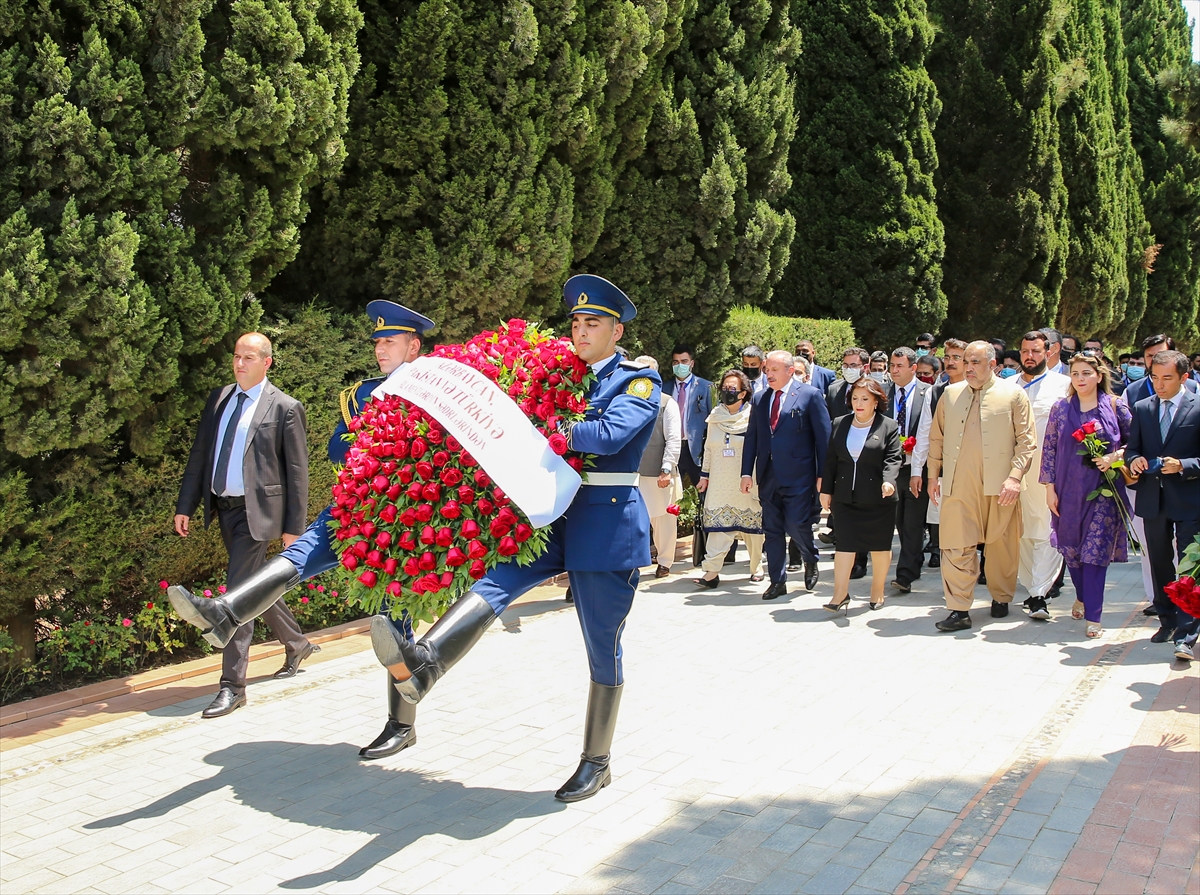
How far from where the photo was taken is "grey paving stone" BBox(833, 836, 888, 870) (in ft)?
13.8

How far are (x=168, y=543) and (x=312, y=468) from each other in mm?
1361

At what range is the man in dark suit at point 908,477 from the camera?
9758 mm

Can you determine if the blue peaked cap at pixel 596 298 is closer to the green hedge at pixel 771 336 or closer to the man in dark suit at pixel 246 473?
the man in dark suit at pixel 246 473

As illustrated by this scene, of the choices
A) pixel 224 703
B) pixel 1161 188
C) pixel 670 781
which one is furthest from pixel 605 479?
pixel 1161 188

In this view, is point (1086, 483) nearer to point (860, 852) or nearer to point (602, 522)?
point (860, 852)

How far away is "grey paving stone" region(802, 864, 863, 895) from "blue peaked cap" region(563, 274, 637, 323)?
2.42m

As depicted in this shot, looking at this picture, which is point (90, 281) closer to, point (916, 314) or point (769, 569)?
point (769, 569)

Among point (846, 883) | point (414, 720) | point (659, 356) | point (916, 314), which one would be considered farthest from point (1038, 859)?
point (916, 314)

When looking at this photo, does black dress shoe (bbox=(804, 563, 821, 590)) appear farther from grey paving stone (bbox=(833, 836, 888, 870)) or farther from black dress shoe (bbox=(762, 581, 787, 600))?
grey paving stone (bbox=(833, 836, 888, 870))

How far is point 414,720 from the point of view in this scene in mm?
5805

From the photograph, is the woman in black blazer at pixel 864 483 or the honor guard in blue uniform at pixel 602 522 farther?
the woman in black blazer at pixel 864 483

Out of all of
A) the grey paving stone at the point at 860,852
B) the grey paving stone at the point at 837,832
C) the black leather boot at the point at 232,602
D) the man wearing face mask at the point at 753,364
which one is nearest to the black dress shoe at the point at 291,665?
the black leather boot at the point at 232,602

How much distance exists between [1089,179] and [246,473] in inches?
951

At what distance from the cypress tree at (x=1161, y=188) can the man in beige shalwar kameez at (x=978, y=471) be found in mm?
25567
